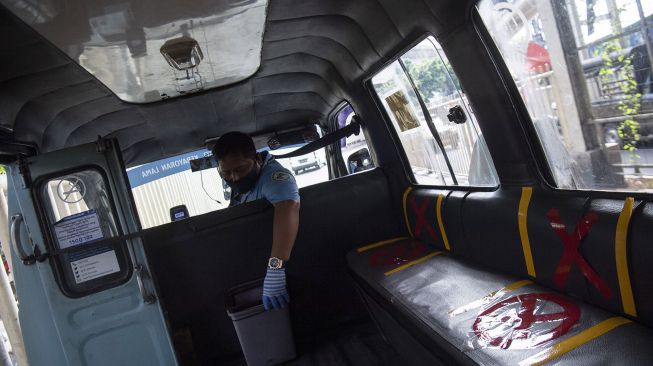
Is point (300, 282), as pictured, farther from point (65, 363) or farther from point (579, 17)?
point (579, 17)

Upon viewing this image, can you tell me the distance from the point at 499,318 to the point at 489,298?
0.23 meters

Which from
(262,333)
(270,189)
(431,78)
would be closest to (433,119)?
(431,78)

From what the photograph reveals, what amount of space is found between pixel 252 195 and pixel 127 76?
1175mm

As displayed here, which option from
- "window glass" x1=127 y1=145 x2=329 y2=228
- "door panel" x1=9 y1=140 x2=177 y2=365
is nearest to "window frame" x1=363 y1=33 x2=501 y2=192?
"window glass" x1=127 y1=145 x2=329 y2=228

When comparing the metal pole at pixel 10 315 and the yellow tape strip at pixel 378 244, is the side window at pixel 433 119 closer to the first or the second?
the yellow tape strip at pixel 378 244

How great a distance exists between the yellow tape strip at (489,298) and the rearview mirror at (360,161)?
2.11 metres

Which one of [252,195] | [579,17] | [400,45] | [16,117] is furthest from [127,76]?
[579,17]

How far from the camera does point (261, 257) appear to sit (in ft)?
11.3

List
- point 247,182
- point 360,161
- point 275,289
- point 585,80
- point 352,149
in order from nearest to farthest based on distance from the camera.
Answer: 1. point 585,80
2. point 275,289
3. point 247,182
4. point 360,161
5. point 352,149

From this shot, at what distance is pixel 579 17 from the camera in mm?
1632

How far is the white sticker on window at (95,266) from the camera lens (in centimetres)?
284

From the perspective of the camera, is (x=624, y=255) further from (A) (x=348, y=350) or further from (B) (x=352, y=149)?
(B) (x=352, y=149)

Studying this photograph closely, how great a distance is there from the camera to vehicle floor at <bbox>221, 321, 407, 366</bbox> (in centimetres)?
306

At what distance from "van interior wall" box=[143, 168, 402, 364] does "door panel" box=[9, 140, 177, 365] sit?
11.1 inches
